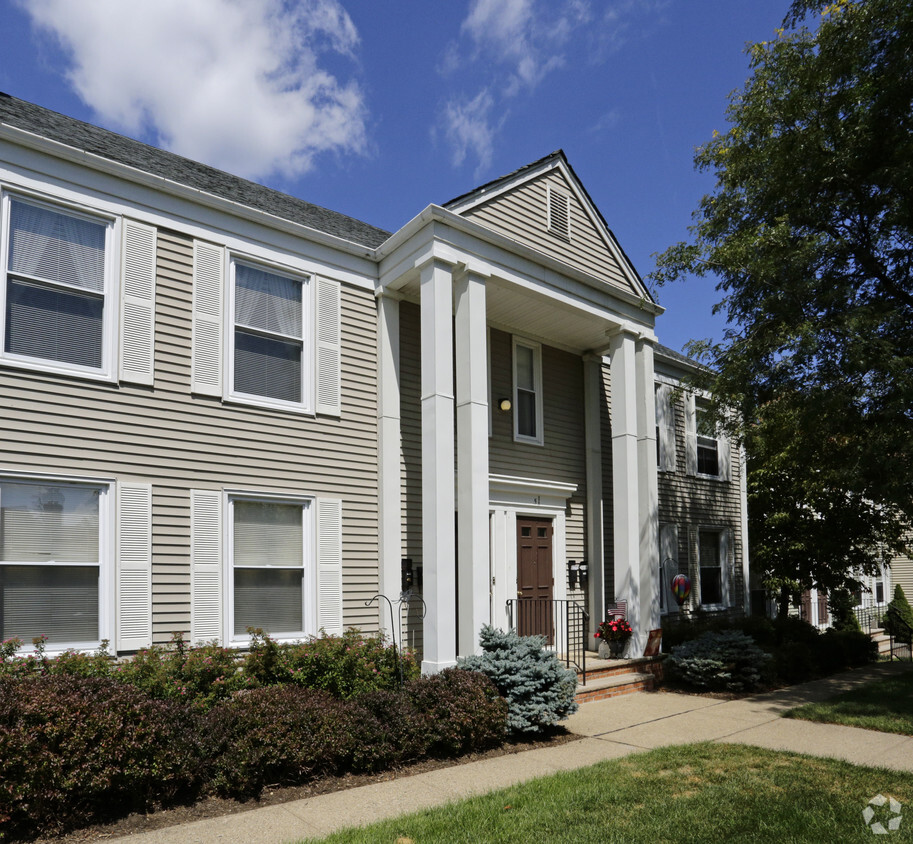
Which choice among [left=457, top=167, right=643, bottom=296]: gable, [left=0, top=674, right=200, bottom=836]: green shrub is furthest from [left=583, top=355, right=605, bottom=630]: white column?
[left=0, top=674, right=200, bottom=836]: green shrub

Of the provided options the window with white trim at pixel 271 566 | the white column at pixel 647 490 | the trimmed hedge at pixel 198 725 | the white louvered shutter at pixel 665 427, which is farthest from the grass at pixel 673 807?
the white louvered shutter at pixel 665 427

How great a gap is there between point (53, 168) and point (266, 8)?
3477mm

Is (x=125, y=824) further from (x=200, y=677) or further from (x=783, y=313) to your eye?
(x=783, y=313)

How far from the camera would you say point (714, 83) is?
12.3 meters

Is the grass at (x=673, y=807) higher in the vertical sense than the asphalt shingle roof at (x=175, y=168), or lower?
lower

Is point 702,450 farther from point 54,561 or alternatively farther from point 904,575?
point 904,575

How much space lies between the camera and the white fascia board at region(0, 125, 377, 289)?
7.65 m

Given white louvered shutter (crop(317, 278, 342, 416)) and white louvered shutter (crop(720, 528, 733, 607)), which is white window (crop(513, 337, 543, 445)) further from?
white louvered shutter (crop(720, 528, 733, 607))

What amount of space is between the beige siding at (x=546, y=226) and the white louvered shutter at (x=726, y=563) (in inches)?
274

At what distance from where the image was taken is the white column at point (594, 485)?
12906 mm

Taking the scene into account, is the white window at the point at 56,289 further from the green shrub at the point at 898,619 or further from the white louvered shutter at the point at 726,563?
the green shrub at the point at 898,619

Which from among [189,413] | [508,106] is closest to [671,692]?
[189,413]

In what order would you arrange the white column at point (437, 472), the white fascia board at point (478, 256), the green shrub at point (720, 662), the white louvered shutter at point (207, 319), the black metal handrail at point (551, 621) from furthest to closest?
the black metal handrail at point (551, 621), the green shrub at point (720, 662), the white fascia board at point (478, 256), the white column at point (437, 472), the white louvered shutter at point (207, 319)

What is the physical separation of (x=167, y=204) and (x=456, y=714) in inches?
256
